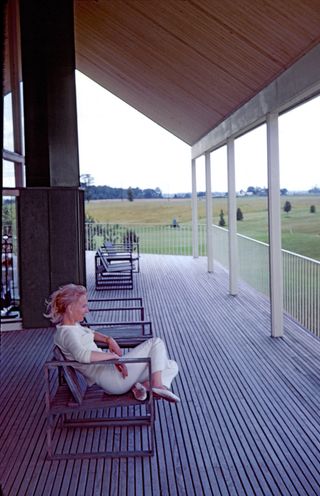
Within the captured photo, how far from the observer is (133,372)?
3.53 metres

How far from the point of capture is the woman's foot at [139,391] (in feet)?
11.2

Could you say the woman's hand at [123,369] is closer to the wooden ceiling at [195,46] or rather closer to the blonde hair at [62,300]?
the blonde hair at [62,300]

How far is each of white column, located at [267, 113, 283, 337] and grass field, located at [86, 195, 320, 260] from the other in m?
7.62

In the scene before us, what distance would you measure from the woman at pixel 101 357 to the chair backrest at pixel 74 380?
0.05 metres

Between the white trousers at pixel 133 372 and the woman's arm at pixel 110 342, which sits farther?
the woman's arm at pixel 110 342

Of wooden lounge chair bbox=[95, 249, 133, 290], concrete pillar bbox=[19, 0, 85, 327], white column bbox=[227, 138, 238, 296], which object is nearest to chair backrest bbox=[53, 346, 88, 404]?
concrete pillar bbox=[19, 0, 85, 327]

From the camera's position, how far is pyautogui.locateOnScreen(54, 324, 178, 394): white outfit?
3.50 m

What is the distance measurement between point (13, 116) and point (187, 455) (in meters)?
5.90

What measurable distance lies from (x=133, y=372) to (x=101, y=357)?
0.75 feet

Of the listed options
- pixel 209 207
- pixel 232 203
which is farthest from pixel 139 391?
pixel 209 207

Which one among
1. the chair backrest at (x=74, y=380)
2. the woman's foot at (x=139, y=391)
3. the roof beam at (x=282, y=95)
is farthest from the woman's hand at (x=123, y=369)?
the roof beam at (x=282, y=95)

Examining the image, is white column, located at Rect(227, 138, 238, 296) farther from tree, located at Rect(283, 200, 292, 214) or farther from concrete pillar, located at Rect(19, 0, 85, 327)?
tree, located at Rect(283, 200, 292, 214)

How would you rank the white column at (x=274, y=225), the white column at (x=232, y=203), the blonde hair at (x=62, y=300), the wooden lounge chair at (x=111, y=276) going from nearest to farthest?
the blonde hair at (x=62, y=300) < the white column at (x=274, y=225) < the white column at (x=232, y=203) < the wooden lounge chair at (x=111, y=276)

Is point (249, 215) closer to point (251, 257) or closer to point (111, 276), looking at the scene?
point (111, 276)
